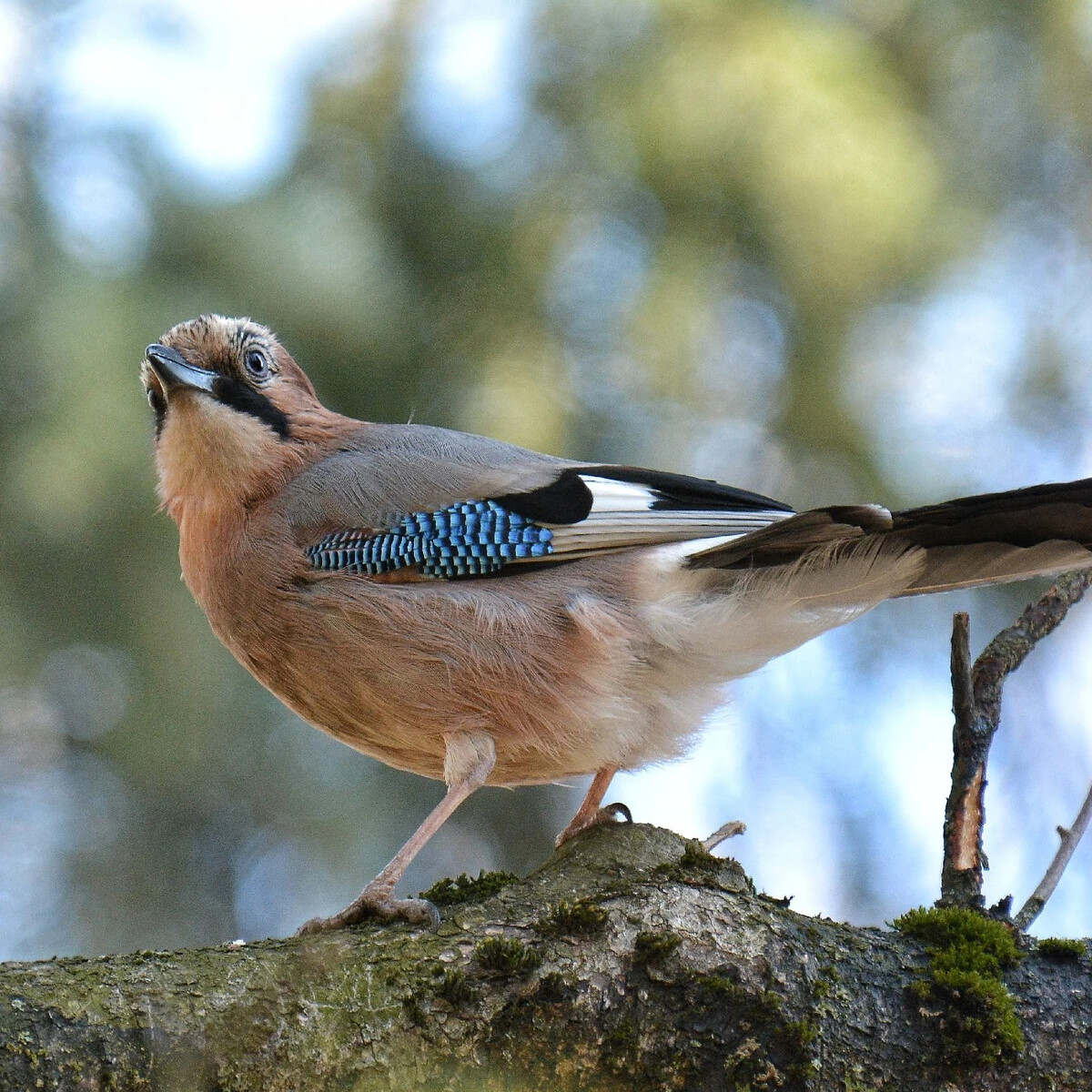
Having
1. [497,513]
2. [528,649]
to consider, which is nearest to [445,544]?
[497,513]

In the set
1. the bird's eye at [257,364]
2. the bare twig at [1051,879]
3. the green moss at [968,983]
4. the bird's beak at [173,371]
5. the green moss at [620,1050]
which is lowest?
the green moss at [620,1050]

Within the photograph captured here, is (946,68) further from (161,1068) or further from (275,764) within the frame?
(161,1068)

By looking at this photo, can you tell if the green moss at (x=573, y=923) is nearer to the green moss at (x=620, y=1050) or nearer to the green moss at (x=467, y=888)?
the green moss at (x=620, y=1050)

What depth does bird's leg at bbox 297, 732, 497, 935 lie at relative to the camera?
2.87 m

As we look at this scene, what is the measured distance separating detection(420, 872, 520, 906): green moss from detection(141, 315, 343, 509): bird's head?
66.7 inches

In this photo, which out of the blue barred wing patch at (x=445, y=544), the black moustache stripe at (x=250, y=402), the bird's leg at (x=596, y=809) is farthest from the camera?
the black moustache stripe at (x=250, y=402)

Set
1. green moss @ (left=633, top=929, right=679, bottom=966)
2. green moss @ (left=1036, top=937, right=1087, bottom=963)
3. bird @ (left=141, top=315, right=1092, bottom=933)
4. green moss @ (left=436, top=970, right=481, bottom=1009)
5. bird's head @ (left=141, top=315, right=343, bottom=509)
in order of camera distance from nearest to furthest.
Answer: green moss @ (left=436, top=970, right=481, bottom=1009) < green moss @ (left=633, top=929, right=679, bottom=966) < green moss @ (left=1036, top=937, right=1087, bottom=963) < bird @ (left=141, top=315, right=1092, bottom=933) < bird's head @ (left=141, top=315, right=343, bottom=509)

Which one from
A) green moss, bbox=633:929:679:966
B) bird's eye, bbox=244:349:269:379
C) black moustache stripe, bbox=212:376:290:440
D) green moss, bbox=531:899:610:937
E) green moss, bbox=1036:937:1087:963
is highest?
bird's eye, bbox=244:349:269:379

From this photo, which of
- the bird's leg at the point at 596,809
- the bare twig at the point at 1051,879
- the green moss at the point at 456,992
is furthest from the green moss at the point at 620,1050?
the bare twig at the point at 1051,879

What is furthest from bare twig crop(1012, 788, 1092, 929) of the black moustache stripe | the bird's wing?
the black moustache stripe

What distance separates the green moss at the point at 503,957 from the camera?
2492mm

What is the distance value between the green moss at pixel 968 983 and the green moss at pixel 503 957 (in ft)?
2.65

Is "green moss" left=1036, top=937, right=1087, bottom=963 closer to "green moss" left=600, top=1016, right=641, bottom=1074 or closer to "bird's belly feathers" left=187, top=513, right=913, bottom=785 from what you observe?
"green moss" left=600, top=1016, right=641, bottom=1074

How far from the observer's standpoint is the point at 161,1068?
220cm
